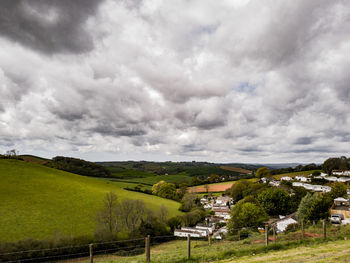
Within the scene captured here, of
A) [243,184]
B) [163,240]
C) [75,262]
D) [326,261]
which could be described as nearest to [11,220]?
[75,262]

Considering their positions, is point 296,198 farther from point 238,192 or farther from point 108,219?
point 108,219

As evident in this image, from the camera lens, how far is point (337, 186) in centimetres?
7762

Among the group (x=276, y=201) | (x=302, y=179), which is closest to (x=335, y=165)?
(x=302, y=179)

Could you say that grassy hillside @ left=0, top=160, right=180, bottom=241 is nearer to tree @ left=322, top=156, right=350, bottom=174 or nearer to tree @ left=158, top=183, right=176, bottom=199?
tree @ left=158, top=183, right=176, bottom=199

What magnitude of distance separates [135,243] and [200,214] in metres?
34.5

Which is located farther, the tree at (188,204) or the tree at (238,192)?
the tree at (238,192)

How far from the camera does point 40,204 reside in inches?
1896

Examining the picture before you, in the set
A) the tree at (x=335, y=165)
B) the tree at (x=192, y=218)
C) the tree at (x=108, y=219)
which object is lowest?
the tree at (x=192, y=218)

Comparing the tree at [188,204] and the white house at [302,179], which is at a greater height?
the white house at [302,179]

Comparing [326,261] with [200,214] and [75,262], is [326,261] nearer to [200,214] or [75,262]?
[75,262]

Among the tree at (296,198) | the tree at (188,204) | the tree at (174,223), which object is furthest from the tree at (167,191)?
the tree at (296,198)

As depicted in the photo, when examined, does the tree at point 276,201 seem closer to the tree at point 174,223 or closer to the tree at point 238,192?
the tree at point 238,192

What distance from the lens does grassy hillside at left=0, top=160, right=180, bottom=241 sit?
121 feet

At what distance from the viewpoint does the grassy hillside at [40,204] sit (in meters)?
36.8
